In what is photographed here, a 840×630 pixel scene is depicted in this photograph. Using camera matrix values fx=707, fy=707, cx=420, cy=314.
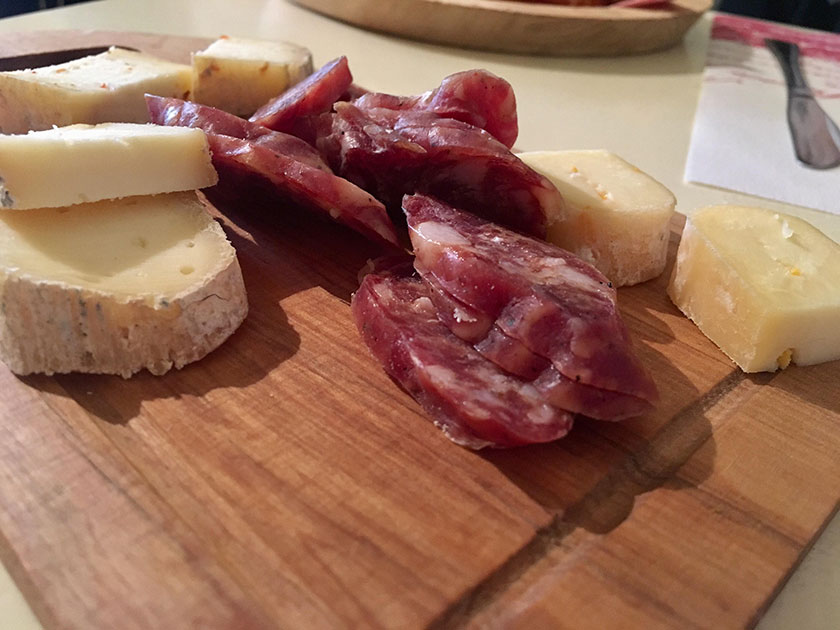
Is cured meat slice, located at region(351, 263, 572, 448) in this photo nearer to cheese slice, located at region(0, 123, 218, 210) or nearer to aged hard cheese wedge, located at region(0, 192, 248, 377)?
aged hard cheese wedge, located at region(0, 192, 248, 377)

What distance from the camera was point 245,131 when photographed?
1.49 metres

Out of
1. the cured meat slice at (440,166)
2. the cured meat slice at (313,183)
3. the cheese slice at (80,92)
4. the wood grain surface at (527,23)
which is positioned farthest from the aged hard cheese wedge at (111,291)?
the wood grain surface at (527,23)

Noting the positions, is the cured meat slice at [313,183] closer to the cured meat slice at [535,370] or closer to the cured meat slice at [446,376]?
the cured meat slice at [446,376]

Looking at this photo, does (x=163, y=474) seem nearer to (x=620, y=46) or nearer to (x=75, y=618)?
(x=75, y=618)

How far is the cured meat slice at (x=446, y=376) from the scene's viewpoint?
1.02 m

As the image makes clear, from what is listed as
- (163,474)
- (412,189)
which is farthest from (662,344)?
(163,474)

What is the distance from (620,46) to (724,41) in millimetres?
717

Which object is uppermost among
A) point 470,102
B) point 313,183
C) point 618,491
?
point 470,102

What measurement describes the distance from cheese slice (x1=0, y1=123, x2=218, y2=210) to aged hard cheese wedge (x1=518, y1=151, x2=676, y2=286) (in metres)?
0.73

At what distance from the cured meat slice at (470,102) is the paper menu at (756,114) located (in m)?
0.83

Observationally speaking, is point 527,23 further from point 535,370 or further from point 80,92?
point 535,370

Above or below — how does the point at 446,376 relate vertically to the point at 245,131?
below

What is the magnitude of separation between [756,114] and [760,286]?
1650mm

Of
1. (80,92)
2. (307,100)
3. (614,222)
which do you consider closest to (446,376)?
(614,222)
